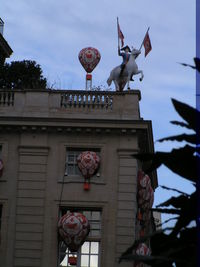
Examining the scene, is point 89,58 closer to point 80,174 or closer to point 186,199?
point 80,174

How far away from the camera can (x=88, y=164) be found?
31.4 m

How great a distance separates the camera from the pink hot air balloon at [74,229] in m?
30.2

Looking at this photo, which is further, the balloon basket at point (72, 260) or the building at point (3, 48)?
the building at point (3, 48)

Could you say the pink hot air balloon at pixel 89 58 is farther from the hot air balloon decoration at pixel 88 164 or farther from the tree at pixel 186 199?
the tree at pixel 186 199

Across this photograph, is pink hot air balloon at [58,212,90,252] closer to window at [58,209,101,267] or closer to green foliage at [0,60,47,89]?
window at [58,209,101,267]

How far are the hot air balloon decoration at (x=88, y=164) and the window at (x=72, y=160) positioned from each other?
664 mm

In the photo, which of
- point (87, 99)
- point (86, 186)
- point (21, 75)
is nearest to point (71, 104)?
point (87, 99)

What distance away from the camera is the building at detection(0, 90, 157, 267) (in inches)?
1232

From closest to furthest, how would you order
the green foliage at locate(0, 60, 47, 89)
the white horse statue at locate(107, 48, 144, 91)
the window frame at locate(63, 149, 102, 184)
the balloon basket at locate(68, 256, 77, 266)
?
the balloon basket at locate(68, 256, 77, 266)
the window frame at locate(63, 149, 102, 184)
the white horse statue at locate(107, 48, 144, 91)
the green foliage at locate(0, 60, 47, 89)

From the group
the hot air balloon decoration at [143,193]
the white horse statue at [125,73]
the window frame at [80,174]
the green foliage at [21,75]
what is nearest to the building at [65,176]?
the window frame at [80,174]

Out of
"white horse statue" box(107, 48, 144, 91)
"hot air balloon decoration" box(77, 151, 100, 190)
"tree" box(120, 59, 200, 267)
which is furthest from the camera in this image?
"white horse statue" box(107, 48, 144, 91)

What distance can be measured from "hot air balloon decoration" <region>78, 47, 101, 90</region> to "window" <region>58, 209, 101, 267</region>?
641cm

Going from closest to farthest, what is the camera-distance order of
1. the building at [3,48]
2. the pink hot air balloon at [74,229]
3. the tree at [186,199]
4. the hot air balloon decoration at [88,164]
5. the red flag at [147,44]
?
the tree at [186,199] < the pink hot air balloon at [74,229] < the hot air balloon decoration at [88,164] < the red flag at [147,44] < the building at [3,48]

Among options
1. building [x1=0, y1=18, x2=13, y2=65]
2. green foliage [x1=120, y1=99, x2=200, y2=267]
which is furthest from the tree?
building [x1=0, y1=18, x2=13, y2=65]
